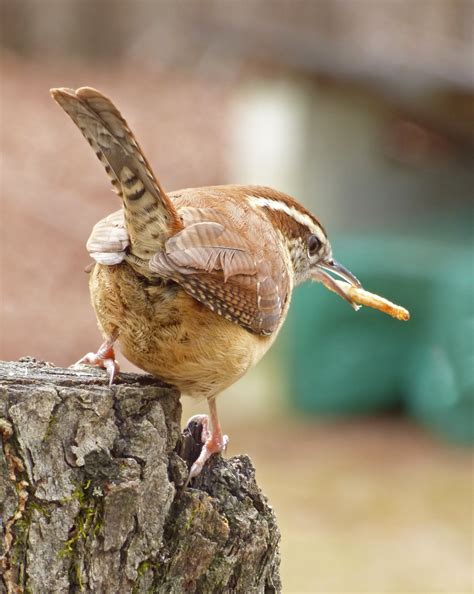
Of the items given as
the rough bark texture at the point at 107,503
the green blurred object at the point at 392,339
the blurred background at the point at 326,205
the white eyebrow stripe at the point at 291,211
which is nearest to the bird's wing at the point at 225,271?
the white eyebrow stripe at the point at 291,211

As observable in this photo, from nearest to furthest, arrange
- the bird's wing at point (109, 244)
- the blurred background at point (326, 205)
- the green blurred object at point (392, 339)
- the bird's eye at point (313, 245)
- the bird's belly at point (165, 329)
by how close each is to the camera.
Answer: the bird's wing at point (109, 244)
the bird's belly at point (165, 329)
the bird's eye at point (313, 245)
the blurred background at point (326, 205)
the green blurred object at point (392, 339)

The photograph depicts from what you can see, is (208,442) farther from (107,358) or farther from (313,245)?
(313,245)

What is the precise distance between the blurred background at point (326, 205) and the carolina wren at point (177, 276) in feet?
18.4

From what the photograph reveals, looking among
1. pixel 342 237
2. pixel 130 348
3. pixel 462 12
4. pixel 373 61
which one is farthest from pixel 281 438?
pixel 130 348

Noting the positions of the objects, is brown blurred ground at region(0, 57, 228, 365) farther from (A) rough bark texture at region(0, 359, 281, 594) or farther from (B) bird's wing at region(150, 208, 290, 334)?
(A) rough bark texture at region(0, 359, 281, 594)

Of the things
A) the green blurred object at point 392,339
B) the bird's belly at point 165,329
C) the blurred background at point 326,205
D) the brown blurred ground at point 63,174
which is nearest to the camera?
the bird's belly at point 165,329

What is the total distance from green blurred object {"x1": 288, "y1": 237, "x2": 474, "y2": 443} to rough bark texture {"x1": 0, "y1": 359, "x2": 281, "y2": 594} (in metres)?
7.06

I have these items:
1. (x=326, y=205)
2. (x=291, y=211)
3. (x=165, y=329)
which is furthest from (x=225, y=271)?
(x=326, y=205)

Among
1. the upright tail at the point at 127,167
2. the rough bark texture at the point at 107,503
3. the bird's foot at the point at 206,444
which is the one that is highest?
the upright tail at the point at 127,167

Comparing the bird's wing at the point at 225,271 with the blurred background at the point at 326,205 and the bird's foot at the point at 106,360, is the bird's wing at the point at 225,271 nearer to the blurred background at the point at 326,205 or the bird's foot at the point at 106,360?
the bird's foot at the point at 106,360

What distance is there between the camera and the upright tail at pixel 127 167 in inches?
101

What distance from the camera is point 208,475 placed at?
2926 mm

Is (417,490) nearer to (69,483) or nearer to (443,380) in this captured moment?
(443,380)

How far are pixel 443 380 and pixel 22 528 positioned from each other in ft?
25.3
